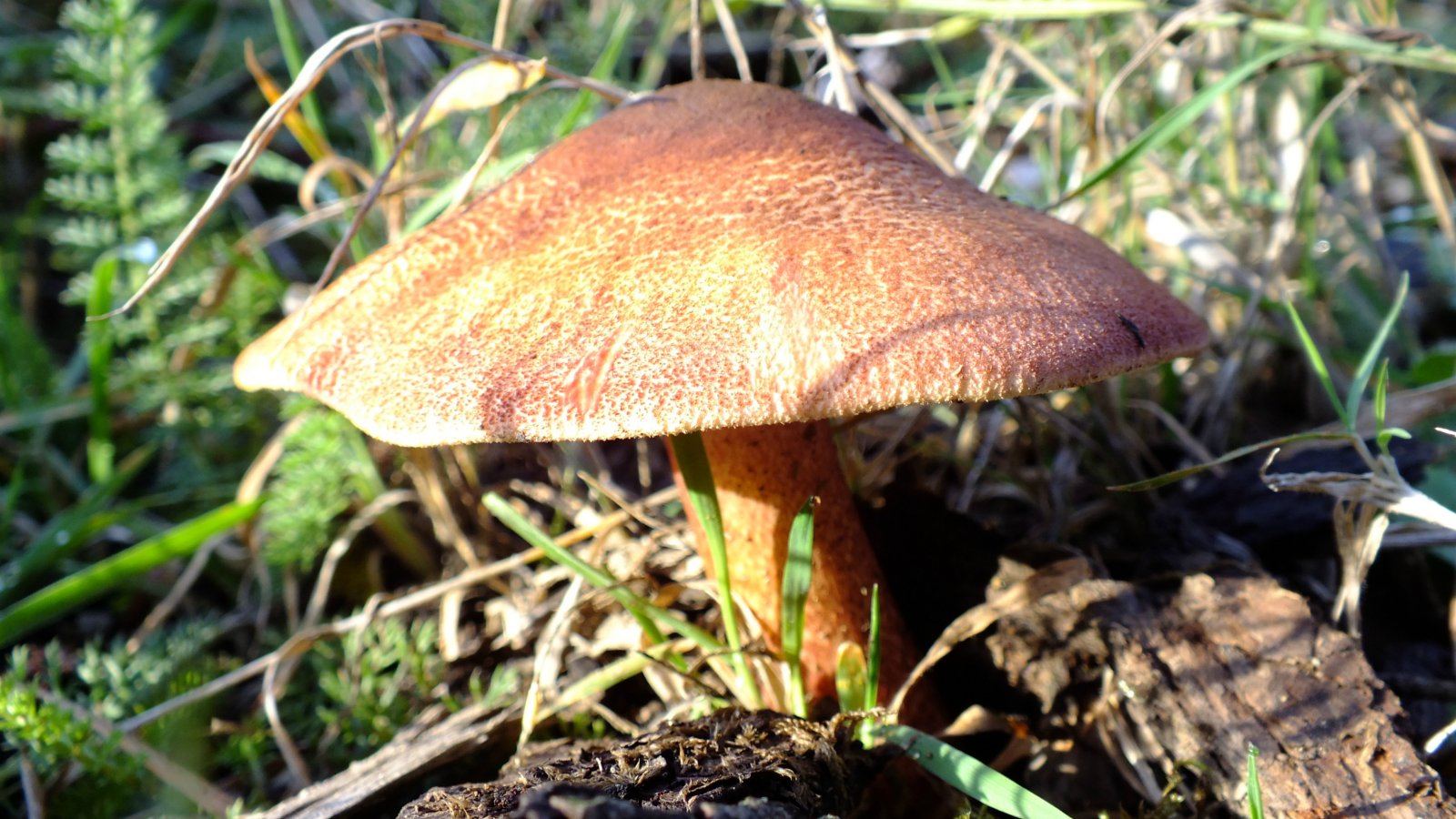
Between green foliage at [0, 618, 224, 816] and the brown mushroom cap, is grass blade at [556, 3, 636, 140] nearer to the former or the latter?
the brown mushroom cap

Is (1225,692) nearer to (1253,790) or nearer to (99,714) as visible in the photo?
(1253,790)

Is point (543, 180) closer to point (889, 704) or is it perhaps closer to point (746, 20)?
point (889, 704)

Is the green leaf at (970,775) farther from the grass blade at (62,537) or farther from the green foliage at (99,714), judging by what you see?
the grass blade at (62,537)

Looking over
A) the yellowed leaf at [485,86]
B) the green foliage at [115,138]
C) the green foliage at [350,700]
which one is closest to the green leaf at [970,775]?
the green foliage at [350,700]

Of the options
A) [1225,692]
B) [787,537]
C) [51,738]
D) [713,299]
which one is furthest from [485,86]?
[1225,692]

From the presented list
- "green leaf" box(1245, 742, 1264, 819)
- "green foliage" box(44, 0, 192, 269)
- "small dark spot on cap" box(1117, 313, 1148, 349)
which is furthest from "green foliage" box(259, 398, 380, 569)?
"green leaf" box(1245, 742, 1264, 819)

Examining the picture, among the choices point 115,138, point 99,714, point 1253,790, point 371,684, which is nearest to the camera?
point 1253,790
